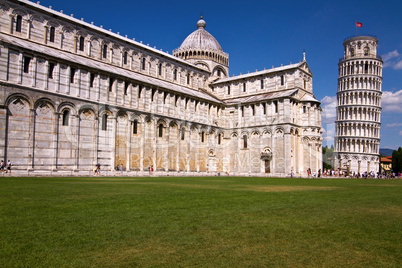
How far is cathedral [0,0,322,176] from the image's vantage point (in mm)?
32156

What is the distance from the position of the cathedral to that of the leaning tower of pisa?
30.2m

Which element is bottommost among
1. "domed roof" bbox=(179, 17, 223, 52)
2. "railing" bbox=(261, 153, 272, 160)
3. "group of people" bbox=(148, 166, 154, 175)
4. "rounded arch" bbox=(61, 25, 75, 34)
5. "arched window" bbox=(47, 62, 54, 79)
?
"group of people" bbox=(148, 166, 154, 175)

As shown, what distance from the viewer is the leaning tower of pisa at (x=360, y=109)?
260ft

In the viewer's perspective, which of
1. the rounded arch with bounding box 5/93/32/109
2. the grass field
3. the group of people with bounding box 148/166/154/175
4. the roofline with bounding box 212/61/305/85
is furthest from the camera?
the roofline with bounding box 212/61/305/85

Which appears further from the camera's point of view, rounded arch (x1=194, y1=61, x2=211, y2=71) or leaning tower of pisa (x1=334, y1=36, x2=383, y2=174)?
leaning tower of pisa (x1=334, y1=36, x2=383, y2=174)

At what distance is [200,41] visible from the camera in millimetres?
68062

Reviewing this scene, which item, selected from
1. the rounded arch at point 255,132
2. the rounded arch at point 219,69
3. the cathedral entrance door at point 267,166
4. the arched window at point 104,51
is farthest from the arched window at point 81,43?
the cathedral entrance door at point 267,166

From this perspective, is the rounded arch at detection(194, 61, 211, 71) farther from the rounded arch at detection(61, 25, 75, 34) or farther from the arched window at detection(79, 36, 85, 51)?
the rounded arch at detection(61, 25, 75, 34)

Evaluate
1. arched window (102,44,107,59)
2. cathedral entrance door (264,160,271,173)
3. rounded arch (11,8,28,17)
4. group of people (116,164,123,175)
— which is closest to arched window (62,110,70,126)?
group of people (116,164,123,175)

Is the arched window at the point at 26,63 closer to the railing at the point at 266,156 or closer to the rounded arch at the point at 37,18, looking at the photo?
the rounded arch at the point at 37,18

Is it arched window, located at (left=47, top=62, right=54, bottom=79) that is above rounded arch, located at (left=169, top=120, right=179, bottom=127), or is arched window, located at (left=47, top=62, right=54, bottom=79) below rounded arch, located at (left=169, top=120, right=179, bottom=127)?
above

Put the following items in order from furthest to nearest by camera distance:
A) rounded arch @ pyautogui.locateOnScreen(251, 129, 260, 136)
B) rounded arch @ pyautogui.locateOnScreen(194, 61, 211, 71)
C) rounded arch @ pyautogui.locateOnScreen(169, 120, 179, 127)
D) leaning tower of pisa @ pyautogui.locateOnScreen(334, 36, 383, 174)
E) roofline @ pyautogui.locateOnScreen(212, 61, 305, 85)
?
leaning tower of pisa @ pyautogui.locateOnScreen(334, 36, 383, 174) → rounded arch @ pyautogui.locateOnScreen(194, 61, 211, 71) → roofline @ pyautogui.locateOnScreen(212, 61, 305, 85) → rounded arch @ pyautogui.locateOnScreen(251, 129, 260, 136) → rounded arch @ pyautogui.locateOnScreen(169, 120, 179, 127)

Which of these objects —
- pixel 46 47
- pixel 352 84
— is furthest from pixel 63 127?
pixel 352 84

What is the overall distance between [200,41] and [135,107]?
3160 centimetres
